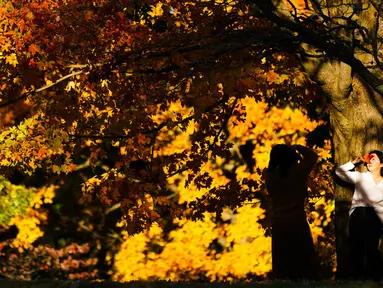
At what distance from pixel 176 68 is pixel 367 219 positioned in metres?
3.04

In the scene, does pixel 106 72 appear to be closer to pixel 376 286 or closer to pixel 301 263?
pixel 301 263

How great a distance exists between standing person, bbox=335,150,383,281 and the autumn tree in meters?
0.76

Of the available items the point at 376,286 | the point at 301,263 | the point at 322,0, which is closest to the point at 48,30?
the point at 322,0

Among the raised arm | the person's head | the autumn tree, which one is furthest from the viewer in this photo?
the raised arm

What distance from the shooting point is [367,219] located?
9820mm

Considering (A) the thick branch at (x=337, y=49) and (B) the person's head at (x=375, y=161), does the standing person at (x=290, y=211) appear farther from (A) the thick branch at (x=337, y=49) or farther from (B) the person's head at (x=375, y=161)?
(A) the thick branch at (x=337, y=49)

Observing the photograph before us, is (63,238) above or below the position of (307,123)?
below

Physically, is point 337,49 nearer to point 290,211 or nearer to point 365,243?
point 290,211

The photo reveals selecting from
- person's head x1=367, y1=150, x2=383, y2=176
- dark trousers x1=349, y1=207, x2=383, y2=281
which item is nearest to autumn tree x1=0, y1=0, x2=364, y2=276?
dark trousers x1=349, y1=207, x2=383, y2=281

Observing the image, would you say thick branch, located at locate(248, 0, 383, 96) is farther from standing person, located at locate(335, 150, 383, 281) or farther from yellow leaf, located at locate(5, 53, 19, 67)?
yellow leaf, located at locate(5, 53, 19, 67)

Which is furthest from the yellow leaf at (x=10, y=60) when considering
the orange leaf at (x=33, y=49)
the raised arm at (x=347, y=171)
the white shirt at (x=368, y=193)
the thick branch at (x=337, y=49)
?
the white shirt at (x=368, y=193)

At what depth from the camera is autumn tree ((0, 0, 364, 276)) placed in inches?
379

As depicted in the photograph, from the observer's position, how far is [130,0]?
42.3 feet

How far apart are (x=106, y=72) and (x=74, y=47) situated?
138 centimetres
